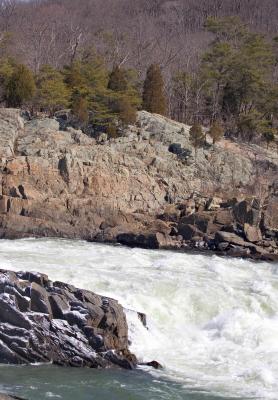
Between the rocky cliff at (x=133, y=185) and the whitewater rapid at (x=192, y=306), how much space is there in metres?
5.26

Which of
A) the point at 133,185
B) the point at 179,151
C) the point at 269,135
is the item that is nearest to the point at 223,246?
the point at 133,185

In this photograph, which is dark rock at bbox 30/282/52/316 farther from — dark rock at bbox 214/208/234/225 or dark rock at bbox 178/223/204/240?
dark rock at bbox 214/208/234/225

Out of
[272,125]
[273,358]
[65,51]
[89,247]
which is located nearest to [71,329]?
[273,358]

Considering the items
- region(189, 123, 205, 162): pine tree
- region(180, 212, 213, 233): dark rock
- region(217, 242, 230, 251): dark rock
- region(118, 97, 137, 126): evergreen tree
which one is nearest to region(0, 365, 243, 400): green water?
Answer: region(217, 242, 230, 251): dark rock

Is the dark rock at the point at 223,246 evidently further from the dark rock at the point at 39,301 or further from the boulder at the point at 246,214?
the dark rock at the point at 39,301

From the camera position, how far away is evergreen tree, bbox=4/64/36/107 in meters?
47.3

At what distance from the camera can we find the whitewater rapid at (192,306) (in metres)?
17.3

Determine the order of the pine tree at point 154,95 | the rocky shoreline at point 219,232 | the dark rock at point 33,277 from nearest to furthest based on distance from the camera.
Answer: the dark rock at point 33,277 < the rocky shoreline at point 219,232 < the pine tree at point 154,95

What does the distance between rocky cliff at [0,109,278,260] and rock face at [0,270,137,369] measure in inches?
574

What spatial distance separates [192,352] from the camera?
18906 millimetres

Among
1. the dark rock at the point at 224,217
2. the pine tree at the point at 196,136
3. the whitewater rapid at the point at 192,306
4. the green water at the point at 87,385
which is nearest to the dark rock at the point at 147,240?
the dark rock at the point at 224,217

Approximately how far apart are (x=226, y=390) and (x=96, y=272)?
335 inches

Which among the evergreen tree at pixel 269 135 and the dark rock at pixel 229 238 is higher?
the evergreen tree at pixel 269 135

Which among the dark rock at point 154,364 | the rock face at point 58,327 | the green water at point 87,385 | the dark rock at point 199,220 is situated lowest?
the green water at point 87,385
